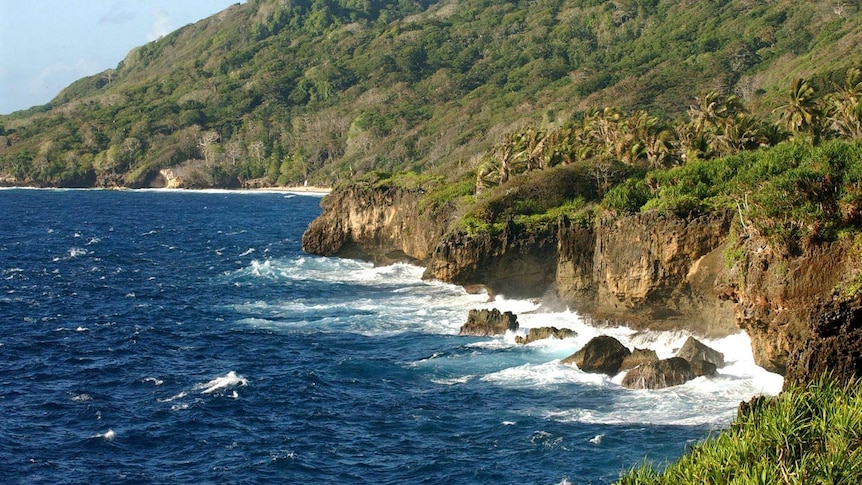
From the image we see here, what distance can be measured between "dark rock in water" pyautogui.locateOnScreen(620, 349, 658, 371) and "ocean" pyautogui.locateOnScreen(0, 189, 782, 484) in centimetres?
152

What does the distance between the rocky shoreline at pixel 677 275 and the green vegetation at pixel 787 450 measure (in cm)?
513

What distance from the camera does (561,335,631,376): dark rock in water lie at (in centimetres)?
5172

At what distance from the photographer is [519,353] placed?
57.4 metres

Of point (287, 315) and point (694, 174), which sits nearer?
point (694, 174)

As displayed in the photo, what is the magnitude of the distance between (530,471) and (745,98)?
153m

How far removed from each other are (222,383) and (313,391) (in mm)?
5021

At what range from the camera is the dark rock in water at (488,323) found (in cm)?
6228

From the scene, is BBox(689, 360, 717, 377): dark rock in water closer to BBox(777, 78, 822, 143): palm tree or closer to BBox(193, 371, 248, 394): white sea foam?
BBox(193, 371, 248, 394): white sea foam

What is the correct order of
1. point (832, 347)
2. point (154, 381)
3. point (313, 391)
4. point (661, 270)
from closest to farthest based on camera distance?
point (832, 347) < point (313, 391) < point (154, 381) < point (661, 270)

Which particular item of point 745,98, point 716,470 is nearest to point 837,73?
point 745,98

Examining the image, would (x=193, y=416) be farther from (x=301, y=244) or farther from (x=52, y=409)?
(x=301, y=244)

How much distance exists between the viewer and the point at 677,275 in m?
57.9

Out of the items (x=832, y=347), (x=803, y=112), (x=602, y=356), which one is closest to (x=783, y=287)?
(x=832, y=347)

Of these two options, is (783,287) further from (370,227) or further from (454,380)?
(370,227)
